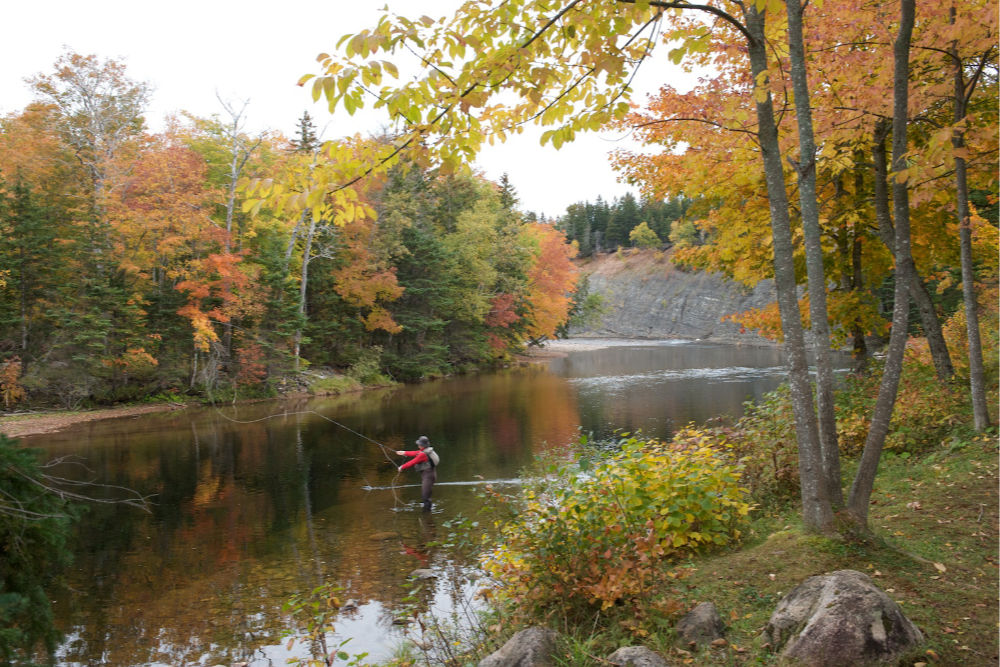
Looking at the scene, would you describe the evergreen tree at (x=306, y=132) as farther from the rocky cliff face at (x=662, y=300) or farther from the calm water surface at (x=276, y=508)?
the rocky cliff face at (x=662, y=300)

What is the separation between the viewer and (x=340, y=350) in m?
32.4

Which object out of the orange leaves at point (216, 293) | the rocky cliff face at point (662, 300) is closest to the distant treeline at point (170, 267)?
the orange leaves at point (216, 293)

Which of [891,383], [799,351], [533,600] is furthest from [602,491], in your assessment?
[891,383]

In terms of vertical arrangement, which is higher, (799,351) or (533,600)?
(799,351)

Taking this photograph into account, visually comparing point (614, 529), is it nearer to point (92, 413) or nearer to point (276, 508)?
point (276, 508)

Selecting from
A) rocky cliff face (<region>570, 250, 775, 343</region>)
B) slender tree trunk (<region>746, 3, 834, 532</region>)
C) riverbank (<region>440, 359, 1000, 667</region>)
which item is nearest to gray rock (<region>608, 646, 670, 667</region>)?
riverbank (<region>440, 359, 1000, 667</region>)

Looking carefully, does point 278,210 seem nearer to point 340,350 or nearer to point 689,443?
point 689,443

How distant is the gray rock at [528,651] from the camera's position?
368 cm

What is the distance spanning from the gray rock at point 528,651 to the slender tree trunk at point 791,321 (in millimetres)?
2299

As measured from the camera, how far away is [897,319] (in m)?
4.84

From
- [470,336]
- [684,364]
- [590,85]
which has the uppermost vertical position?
[590,85]

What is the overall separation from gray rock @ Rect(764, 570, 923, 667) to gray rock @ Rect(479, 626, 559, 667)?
1264 millimetres

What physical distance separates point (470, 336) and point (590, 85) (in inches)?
1400

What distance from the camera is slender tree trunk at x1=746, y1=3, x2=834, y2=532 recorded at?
15.8 ft
